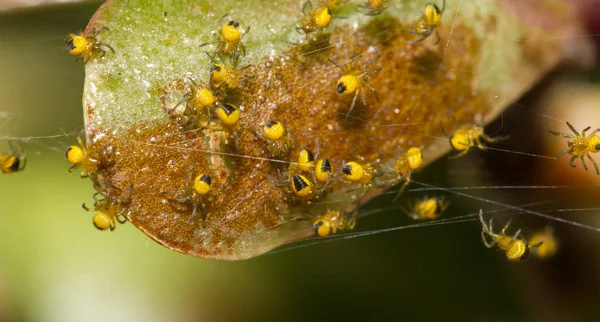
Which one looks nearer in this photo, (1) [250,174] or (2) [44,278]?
(1) [250,174]

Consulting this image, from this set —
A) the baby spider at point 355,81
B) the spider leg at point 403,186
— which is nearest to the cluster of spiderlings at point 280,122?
the baby spider at point 355,81

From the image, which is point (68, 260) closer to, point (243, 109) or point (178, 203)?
point (178, 203)

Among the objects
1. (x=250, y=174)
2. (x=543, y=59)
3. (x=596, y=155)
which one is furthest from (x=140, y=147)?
(x=596, y=155)

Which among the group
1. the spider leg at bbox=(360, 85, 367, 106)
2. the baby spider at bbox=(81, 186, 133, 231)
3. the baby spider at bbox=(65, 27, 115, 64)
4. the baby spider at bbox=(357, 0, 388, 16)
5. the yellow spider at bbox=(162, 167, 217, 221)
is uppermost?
the baby spider at bbox=(357, 0, 388, 16)

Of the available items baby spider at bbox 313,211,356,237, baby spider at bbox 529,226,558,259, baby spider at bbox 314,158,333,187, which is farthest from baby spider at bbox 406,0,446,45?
baby spider at bbox 529,226,558,259

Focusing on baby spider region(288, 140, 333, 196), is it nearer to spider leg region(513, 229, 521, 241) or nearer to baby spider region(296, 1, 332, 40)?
baby spider region(296, 1, 332, 40)

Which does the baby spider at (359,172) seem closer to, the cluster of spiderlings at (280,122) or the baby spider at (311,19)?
the cluster of spiderlings at (280,122)
